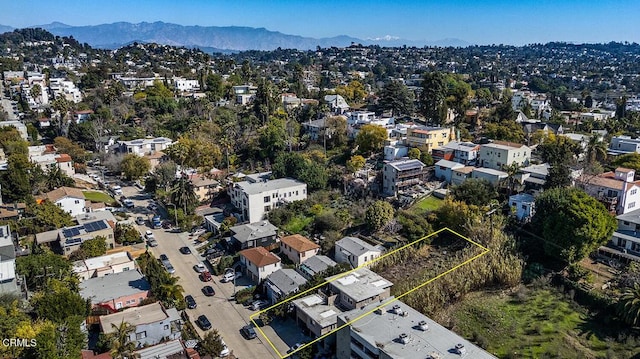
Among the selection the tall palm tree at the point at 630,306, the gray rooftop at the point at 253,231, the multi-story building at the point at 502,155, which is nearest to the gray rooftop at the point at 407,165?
the multi-story building at the point at 502,155

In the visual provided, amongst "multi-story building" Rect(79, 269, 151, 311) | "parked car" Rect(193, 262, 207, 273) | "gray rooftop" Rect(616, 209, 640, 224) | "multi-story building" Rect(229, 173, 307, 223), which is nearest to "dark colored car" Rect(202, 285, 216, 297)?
"parked car" Rect(193, 262, 207, 273)

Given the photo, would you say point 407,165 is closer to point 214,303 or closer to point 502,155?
point 502,155

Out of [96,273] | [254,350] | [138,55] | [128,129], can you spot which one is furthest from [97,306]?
[138,55]

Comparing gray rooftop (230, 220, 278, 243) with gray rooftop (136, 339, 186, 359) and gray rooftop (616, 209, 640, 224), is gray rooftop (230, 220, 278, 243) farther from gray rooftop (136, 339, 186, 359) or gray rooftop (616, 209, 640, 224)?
gray rooftop (616, 209, 640, 224)

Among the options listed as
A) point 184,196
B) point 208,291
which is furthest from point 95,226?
point 208,291

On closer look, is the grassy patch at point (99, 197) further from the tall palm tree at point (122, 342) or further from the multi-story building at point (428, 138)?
the multi-story building at point (428, 138)

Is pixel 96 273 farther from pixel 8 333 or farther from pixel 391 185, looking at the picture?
pixel 391 185
